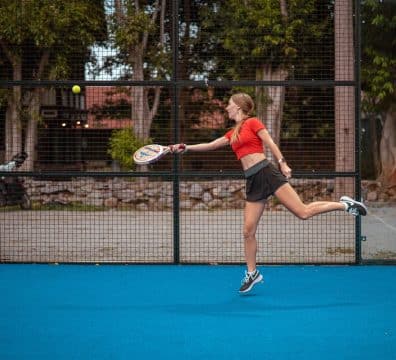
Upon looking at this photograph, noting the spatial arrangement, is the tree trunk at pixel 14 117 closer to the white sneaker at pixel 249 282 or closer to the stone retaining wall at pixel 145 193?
the stone retaining wall at pixel 145 193

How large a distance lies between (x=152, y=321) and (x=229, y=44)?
33.4 feet

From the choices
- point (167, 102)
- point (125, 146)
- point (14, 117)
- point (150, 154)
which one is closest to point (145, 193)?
point (125, 146)

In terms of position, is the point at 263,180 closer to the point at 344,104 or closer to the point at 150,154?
the point at 150,154

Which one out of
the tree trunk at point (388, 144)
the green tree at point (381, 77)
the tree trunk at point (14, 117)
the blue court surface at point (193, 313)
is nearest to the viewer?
the blue court surface at point (193, 313)

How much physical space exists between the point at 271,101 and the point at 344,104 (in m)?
3.80

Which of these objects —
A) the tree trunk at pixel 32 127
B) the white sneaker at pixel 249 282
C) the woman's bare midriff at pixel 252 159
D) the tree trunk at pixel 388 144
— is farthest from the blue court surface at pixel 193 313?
the tree trunk at pixel 388 144

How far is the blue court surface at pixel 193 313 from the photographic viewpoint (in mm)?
5102

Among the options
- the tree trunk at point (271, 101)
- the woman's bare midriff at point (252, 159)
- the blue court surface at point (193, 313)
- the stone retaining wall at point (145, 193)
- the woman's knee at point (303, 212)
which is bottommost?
the blue court surface at point (193, 313)

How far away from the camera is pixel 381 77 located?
58.1ft

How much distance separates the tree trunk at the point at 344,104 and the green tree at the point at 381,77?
536 millimetres

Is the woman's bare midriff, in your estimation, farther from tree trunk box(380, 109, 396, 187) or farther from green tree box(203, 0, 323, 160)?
tree trunk box(380, 109, 396, 187)

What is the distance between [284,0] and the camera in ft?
52.6

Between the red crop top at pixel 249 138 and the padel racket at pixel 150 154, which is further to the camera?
the padel racket at pixel 150 154

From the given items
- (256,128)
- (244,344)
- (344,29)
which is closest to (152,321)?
(244,344)
